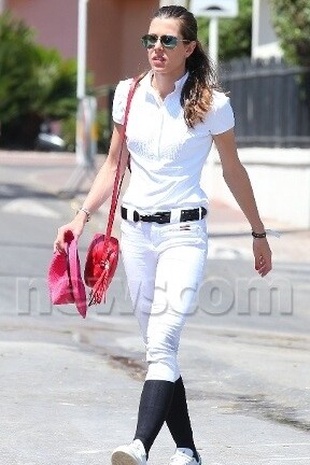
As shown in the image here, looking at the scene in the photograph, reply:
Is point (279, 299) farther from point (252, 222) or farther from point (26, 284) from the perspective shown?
point (252, 222)

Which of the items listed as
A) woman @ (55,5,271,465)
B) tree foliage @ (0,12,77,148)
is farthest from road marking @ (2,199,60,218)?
tree foliage @ (0,12,77,148)

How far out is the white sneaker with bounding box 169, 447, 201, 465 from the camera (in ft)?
18.5

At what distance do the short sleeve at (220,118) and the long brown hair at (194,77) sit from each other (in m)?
0.03

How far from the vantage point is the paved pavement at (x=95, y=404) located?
6191mm

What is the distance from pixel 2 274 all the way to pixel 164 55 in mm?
7523

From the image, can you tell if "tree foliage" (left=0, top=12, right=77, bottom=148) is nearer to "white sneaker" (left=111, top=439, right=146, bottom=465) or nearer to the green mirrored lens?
the green mirrored lens

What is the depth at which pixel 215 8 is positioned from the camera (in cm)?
1875

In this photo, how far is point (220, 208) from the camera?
21031 millimetres

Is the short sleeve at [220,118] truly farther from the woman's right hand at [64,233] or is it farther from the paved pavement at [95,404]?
the paved pavement at [95,404]

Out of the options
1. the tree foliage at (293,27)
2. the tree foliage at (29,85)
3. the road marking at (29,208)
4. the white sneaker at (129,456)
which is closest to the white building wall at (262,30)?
the tree foliage at (293,27)

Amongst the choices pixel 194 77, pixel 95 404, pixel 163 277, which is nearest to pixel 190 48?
pixel 194 77

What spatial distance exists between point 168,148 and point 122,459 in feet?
3.92

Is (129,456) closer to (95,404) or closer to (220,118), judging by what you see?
(220,118)

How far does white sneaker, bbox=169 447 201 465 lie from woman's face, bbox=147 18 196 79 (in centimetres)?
146
